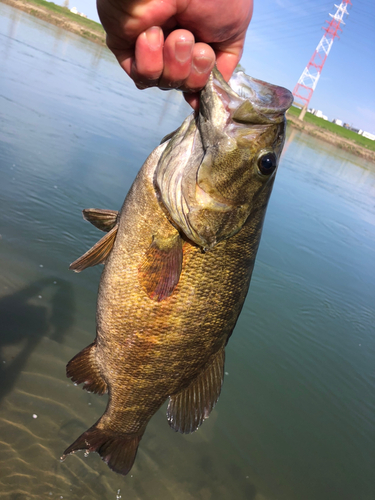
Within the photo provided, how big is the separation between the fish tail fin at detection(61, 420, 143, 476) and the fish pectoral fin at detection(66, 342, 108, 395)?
0.25m

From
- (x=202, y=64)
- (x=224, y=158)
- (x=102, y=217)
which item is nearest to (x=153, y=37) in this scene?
(x=202, y=64)

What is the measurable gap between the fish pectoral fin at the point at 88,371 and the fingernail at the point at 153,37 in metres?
1.66

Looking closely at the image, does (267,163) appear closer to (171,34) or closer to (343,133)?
(171,34)

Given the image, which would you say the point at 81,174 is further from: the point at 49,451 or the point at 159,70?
the point at 159,70

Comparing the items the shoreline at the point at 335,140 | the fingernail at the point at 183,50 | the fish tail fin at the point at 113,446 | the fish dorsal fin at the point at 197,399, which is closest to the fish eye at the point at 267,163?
the fingernail at the point at 183,50

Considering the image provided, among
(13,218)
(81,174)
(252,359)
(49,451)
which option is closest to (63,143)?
(81,174)

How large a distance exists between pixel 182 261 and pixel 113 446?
1.29 m

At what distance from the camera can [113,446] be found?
2.31 meters

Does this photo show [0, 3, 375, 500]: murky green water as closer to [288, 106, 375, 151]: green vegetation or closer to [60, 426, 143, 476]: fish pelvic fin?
[60, 426, 143, 476]: fish pelvic fin

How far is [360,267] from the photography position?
9344 mm

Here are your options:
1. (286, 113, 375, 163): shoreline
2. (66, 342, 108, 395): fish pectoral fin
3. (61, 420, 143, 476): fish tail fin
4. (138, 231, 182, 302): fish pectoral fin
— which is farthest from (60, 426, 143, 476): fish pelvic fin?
(286, 113, 375, 163): shoreline

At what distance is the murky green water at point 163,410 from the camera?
3.39 meters

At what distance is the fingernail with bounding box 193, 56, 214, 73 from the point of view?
4.33ft

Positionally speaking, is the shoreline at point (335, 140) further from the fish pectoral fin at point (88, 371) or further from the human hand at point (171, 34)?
the human hand at point (171, 34)
